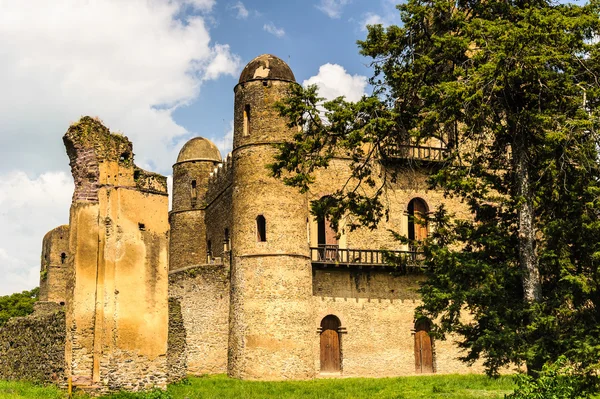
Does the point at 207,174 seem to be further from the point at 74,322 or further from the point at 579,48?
the point at 579,48

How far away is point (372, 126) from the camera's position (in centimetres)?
1572

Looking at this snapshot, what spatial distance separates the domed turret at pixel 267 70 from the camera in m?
26.9

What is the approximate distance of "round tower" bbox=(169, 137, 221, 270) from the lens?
31844 mm

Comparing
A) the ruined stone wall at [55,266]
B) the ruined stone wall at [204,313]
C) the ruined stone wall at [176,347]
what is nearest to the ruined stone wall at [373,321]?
the ruined stone wall at [204,313]

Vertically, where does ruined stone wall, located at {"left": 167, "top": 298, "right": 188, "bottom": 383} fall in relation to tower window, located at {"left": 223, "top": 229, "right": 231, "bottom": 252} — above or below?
below

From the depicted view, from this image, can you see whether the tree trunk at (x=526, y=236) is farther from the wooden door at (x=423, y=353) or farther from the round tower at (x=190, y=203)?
the round tower at (x=190, y=203)

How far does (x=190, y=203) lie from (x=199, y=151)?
7.85 feet

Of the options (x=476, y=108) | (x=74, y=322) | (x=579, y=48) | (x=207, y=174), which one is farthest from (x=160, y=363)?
(x=207, y=174)

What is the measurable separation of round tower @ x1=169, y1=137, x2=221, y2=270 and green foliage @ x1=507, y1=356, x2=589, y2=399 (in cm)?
1974

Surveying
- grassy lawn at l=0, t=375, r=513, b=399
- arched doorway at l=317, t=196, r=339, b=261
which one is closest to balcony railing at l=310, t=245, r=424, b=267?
arched doorway at l=317, t=196, r=339, b=261

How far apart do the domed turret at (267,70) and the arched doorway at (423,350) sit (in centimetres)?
978

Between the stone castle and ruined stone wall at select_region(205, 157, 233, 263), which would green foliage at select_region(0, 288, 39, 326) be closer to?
the stone castle

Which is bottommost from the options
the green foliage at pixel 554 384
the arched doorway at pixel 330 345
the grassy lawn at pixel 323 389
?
the grassy lawn at pixel 323 389

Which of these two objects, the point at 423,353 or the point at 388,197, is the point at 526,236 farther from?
the point at 423,353
